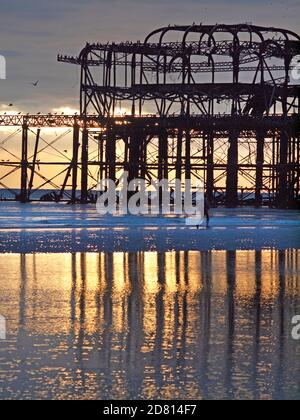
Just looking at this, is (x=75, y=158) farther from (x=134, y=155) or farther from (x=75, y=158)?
(x=134, y=155)

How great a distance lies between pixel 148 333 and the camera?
1092 cm

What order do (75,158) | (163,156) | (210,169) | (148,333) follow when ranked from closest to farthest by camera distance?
(148,333) → (163,156) → (210,169) → (75,158)

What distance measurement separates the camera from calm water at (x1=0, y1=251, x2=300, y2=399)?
27.6 ft

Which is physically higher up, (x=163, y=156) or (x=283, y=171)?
(x=163, y=156)

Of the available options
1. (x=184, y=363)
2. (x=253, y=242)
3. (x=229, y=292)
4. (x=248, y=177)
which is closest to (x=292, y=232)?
(x=253, y=242)

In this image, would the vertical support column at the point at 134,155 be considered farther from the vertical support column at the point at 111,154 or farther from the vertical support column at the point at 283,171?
the vertical support column at the point at 283,171

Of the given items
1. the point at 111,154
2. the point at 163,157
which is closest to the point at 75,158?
the point at 111,154

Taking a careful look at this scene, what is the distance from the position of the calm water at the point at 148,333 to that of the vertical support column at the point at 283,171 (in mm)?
39882

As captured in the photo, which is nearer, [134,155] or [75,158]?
[134,155]

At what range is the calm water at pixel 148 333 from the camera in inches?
331

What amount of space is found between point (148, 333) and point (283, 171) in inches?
1890

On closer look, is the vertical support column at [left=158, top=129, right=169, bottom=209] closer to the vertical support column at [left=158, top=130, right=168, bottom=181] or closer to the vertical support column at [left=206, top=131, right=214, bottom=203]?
the vertical support column at [left=158, top=130, right=168, bottom=181]

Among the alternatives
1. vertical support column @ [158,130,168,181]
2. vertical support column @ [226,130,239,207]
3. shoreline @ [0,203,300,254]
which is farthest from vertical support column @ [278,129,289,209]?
shoreline @ [0,203,300,254]
